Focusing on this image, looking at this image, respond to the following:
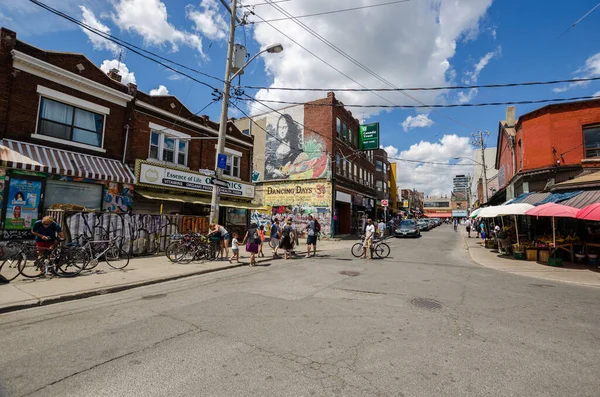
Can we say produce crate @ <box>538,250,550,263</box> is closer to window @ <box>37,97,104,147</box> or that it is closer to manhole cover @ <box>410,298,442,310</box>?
manhole cover @ <box>410,298,442,310</box>

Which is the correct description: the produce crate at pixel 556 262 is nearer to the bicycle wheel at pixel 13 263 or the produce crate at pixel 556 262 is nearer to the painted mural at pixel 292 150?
the painted mural at pixel 292 150

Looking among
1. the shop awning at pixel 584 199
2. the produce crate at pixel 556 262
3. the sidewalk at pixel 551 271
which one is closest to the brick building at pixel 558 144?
the shop awning at pixel 584 199

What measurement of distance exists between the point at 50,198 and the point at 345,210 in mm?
24034

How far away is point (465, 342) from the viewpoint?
423 centimetres

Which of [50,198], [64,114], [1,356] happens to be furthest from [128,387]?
[64,114]

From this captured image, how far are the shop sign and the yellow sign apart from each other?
19.0 meters

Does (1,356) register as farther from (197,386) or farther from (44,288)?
(44,288)

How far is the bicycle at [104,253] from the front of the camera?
927cm

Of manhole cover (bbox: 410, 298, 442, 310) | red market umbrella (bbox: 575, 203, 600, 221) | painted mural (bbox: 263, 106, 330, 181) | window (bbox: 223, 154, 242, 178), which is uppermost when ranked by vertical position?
painted mural (bbox: 263, 106, 330, 181)

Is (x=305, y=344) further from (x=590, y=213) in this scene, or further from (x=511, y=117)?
(x=511, y=117)

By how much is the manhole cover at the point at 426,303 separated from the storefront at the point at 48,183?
11.7 m

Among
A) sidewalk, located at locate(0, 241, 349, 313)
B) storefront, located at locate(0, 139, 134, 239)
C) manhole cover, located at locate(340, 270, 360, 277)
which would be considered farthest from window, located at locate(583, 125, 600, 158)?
storefront, located at locate(0, 139, 134, 239)

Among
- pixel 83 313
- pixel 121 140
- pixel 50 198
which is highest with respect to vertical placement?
pixel 121 140

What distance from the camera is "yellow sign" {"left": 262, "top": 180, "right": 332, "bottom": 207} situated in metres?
26.0
